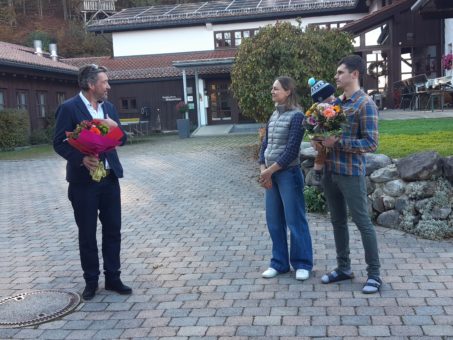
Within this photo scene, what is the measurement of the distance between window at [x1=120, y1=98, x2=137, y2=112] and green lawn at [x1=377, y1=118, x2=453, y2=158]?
70.2 ft

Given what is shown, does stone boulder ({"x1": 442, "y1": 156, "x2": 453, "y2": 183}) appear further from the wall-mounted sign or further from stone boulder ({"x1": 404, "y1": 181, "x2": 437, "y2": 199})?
the wall-mounted sign

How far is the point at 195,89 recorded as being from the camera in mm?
29203

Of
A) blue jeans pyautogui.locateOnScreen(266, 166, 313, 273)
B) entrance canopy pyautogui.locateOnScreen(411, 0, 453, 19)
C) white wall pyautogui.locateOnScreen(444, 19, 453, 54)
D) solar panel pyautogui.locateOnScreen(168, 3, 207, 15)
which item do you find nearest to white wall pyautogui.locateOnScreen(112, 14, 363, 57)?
solar panel pyautogui.locateOnScreen(168, 3, 207, 15)

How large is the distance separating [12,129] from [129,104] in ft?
32.7

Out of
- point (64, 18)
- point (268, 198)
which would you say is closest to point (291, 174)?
point (268, 198)

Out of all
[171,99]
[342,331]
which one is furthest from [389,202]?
[171,99]

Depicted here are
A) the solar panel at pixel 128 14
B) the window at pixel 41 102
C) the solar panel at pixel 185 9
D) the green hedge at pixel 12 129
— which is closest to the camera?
the green hedge at pixel 12 129

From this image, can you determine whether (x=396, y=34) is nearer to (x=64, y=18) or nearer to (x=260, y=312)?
(x=260, y=312)

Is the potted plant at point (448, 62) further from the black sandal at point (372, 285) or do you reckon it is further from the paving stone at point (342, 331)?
the paving stone at point (342, 331)

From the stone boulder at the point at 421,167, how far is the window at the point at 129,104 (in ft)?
81.9

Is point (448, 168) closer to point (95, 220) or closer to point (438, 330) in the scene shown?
point (438, 330)

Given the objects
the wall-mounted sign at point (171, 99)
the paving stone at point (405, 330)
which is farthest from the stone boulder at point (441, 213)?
the wall-mounted sign at point (171, 99)

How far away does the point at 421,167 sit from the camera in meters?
6.28

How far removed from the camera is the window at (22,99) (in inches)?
927
